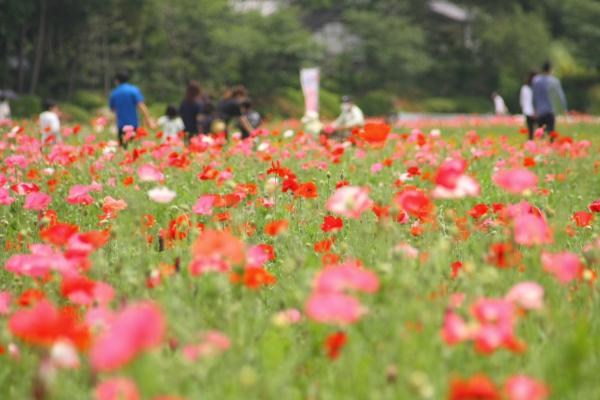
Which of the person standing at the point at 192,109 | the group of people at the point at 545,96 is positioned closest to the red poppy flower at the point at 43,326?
the person standing at the point at 192,109

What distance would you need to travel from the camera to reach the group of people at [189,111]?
8.86 meters

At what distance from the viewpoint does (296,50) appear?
33.3 metres

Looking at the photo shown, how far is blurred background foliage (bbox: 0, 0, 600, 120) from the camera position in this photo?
91.9ft

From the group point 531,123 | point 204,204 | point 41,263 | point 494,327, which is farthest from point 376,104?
point 494,327

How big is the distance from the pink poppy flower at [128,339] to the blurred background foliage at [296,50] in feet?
77.2

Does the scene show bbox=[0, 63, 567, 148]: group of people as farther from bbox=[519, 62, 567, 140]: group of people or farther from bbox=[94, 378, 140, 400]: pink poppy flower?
bbox=[94, 378, 140, 400]: pink poppy flower

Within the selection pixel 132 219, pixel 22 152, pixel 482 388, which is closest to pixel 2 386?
pixel 132 219

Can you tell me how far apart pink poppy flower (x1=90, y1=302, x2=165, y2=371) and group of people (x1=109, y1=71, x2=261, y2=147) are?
278 inches

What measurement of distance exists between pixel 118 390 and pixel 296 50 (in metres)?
32.6

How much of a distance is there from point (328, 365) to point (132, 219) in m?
1.05

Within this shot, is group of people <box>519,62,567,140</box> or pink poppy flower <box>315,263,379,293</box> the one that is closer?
pink poppy flower <box>315,263,379,293</box>

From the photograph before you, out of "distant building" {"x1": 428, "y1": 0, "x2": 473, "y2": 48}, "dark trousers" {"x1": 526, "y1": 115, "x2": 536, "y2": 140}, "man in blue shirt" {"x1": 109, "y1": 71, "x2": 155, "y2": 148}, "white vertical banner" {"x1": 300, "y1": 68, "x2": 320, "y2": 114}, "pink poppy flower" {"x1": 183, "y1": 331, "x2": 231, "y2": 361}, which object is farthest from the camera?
"distant building" {"x1": 428, "y1": 0, "x2": 473, "y2": 48}

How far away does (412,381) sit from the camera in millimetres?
1531

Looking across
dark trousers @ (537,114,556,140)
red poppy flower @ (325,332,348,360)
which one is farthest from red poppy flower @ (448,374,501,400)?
dark trousers @ (537,114,556,140)
